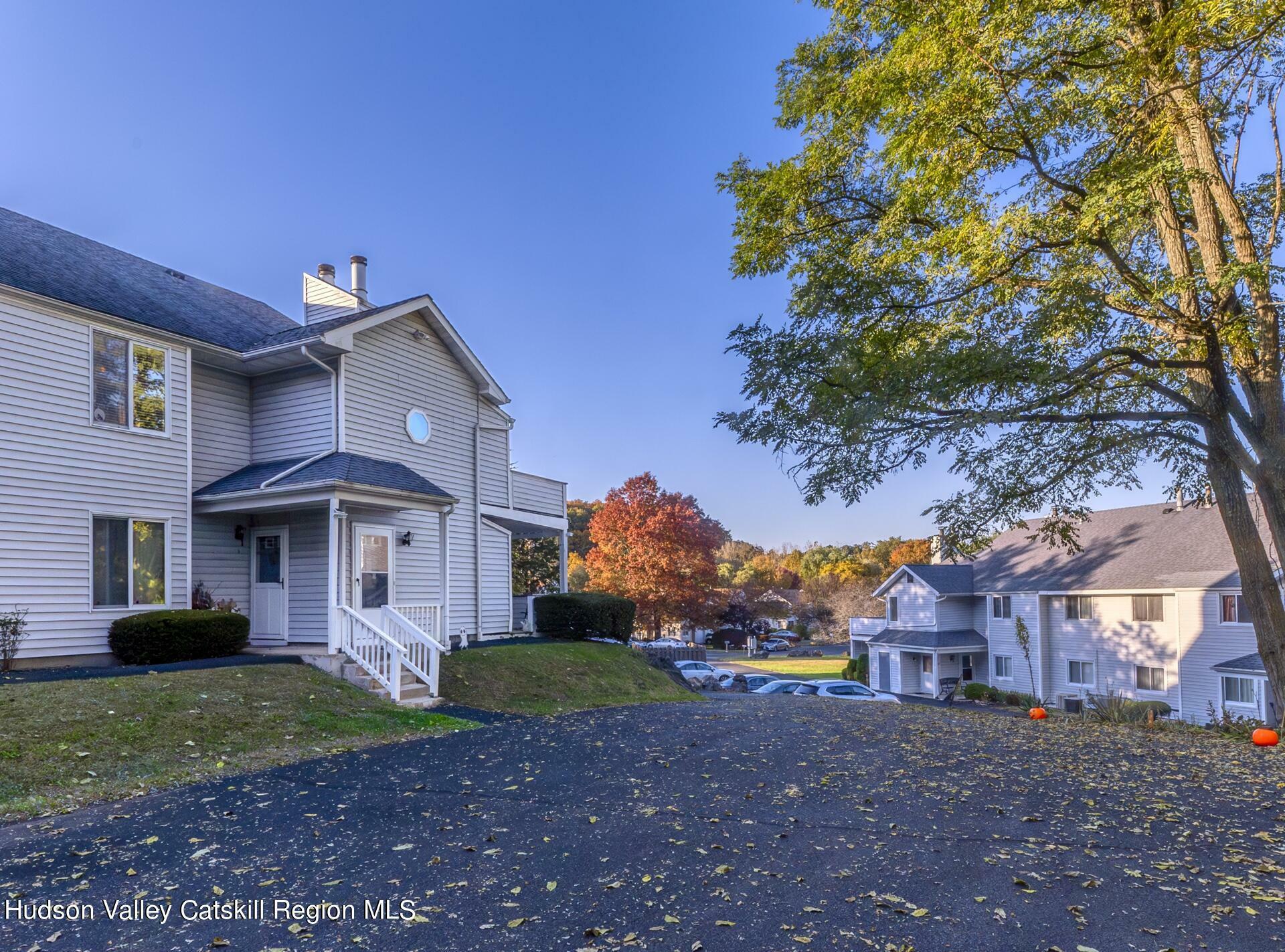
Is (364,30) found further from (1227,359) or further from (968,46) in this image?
(1227,359)

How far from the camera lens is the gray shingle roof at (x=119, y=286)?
37.5 ft

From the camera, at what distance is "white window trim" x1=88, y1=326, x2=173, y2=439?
37.3 feet

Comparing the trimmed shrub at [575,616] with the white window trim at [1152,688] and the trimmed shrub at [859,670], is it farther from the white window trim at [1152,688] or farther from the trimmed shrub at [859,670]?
the white window trim at [1152,688]

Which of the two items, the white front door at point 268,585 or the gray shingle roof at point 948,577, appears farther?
the gray shingle roof at point 948,577

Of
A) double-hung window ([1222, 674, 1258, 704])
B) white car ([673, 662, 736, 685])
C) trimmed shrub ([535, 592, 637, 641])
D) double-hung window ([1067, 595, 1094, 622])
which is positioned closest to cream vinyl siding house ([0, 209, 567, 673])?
trimmed shrub ([535, 592, 637, 641])

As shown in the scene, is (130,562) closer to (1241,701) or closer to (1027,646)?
(1241,701)

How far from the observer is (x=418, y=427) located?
15.3m

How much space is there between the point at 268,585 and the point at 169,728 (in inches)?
222

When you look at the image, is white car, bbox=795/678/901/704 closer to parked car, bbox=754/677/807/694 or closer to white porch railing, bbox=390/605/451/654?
parked car, bbox=754/677/807/694

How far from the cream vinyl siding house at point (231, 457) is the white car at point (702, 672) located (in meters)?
11.3

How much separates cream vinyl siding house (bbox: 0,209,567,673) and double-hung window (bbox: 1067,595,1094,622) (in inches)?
880

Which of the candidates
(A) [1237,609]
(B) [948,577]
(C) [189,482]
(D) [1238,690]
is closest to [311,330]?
(C) [189,482]

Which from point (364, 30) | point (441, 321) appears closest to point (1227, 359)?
point (441, 321)

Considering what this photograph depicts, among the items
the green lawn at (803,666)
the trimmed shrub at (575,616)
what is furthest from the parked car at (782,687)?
the green lawn at (803,666)
